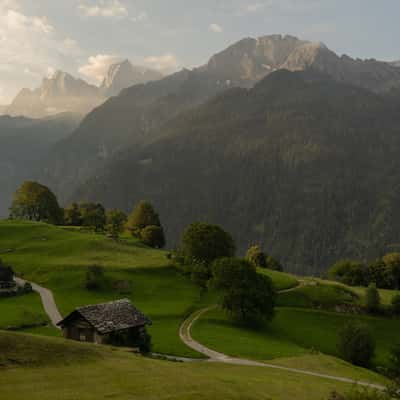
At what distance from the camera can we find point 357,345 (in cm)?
7188

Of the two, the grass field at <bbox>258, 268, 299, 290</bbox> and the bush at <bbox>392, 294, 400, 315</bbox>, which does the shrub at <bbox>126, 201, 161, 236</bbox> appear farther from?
the bush at <bbox>392, 294, 400, 315</bbox>

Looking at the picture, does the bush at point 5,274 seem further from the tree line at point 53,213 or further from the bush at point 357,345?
the bush at point 357,345

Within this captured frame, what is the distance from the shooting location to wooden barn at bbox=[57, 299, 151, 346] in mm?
55062

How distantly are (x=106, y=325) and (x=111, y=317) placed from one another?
1.88 metres

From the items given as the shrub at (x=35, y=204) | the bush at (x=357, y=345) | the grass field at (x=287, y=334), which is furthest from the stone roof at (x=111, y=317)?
the shrub at (x=35, y=204)

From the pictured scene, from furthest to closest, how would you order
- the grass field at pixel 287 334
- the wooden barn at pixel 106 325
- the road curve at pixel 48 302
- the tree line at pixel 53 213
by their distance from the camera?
the tree line at pixel 53 213 → the road curve at pixel 48 302 → the grass field at pixel 287 334 → the wooden barn at pixel 106 325

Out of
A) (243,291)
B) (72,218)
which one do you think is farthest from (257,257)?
(72,218)

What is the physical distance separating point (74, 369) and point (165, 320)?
161 ft

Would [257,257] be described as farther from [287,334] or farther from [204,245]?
[287,334]

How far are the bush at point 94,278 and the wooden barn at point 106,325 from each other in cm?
3645

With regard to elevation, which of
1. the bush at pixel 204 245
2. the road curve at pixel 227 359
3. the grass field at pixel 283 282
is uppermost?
the bush at pixel 204 245

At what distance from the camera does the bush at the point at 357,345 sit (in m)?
71.9

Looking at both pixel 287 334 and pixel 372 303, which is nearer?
pixel 287 334

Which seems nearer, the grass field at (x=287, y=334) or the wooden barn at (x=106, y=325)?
the wooden barn at (x=106, y=325)
